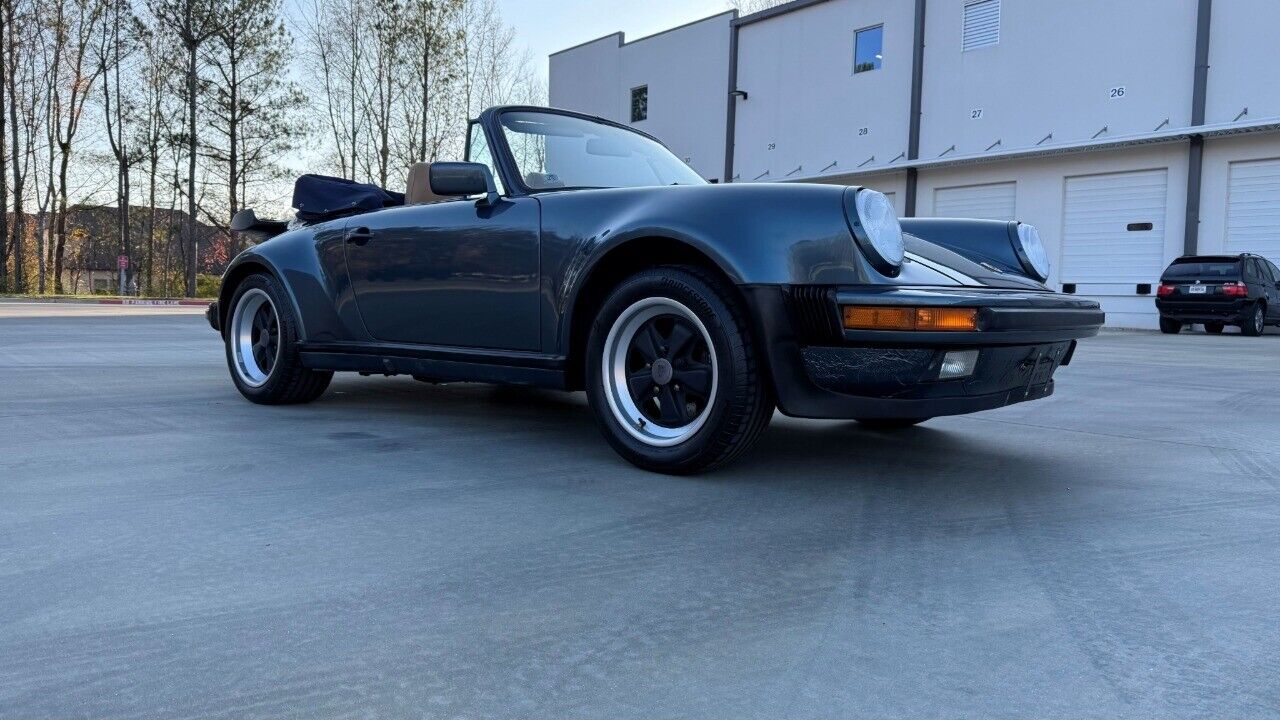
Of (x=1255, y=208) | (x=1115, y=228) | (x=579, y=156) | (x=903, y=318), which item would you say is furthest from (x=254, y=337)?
(x=1115, y=228)

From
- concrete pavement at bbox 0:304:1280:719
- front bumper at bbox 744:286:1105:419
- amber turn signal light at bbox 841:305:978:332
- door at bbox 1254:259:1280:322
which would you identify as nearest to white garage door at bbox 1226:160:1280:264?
door at bbox 1254:259:1280:322

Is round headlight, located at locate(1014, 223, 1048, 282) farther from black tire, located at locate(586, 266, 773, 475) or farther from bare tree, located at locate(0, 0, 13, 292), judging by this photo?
bare tree, located at locate(0, 0, 13, 292)

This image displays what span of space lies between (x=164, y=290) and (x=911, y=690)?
39871 mm

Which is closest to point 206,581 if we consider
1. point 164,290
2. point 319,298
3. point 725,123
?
point 319,298

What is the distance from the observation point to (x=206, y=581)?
2102mm

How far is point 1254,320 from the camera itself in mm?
15805

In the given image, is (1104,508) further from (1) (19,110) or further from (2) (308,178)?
(1) (19,110)

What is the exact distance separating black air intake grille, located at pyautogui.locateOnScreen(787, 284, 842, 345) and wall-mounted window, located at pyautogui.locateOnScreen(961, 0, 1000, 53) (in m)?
20.9

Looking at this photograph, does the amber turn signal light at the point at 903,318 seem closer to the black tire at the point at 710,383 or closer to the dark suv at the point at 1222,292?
the black tire at the point at 710,383

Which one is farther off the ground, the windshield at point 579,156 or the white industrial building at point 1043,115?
the white industrial building at point 1043,115

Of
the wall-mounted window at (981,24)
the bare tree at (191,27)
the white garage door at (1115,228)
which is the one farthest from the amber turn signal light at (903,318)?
the bare tree at (191,27)

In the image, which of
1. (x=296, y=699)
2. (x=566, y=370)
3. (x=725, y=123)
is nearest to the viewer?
(x=296, y=699)

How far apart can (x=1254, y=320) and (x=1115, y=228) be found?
4.82 m

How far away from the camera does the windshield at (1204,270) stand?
52.0 ft
